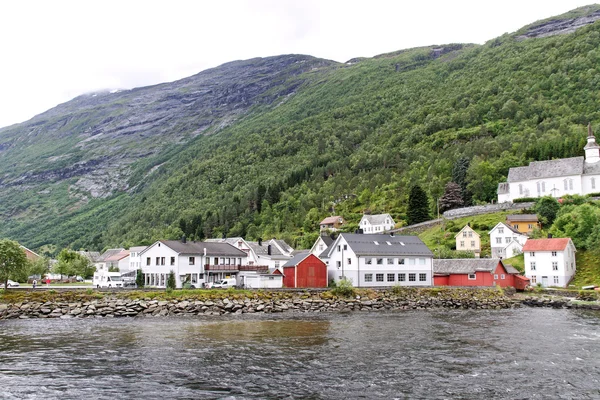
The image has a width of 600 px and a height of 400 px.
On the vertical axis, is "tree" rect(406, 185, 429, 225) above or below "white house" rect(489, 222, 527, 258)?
above

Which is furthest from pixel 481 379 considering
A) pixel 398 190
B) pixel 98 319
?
pixel 398 190

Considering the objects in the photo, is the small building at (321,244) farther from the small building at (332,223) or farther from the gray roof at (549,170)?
the gray roof at (549,170)

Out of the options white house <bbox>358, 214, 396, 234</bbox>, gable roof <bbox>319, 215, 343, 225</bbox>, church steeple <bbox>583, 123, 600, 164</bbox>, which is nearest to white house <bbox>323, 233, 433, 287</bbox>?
white house <bbox>358, 214, 396, 234</bbox>

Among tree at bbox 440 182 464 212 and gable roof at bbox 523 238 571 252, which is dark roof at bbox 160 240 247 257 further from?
tree at bbox 440 182 464 212


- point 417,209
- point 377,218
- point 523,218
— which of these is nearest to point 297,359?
point 523,218

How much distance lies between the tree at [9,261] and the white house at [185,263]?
51.5 ft

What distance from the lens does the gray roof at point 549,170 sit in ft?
329

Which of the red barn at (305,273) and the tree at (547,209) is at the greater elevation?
the tree at (547,209)

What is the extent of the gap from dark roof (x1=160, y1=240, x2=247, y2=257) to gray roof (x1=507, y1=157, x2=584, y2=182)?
66040 mm

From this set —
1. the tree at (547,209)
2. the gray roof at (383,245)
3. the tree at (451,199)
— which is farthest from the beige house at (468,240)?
the tree at (451,199)

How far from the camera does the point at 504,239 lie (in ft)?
274

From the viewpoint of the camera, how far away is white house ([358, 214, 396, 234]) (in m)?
114

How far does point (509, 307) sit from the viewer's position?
186ft

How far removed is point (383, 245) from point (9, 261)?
46.3m
